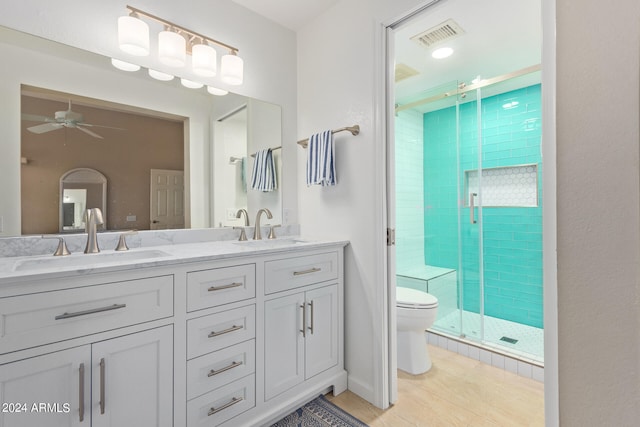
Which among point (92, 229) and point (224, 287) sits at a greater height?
point (92, 229)

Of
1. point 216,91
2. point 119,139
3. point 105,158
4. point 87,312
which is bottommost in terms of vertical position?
point 87,312

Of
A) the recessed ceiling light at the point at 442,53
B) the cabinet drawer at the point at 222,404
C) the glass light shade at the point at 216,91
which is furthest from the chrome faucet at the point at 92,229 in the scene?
the recessed ceiling light at the point at 442,53

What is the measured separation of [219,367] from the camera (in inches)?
52.6

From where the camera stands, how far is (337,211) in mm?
1947

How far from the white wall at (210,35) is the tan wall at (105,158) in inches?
3.9

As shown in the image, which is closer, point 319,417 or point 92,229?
point 92,229

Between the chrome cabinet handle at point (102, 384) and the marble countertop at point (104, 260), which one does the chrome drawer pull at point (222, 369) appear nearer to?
the chrome cabinet handle at point (102, 384)

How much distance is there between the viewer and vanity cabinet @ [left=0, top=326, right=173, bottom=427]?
3.05ft

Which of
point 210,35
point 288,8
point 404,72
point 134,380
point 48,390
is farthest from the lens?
point 404,72

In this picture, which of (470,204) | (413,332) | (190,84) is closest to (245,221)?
(190,84)

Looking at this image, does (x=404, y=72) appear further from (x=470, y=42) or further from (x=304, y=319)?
(x=304, y=319)

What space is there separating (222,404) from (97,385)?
52cm

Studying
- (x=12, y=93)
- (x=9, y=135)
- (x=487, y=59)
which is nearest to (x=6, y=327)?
(x=9, y=135)

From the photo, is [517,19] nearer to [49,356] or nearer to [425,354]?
[425,354]
